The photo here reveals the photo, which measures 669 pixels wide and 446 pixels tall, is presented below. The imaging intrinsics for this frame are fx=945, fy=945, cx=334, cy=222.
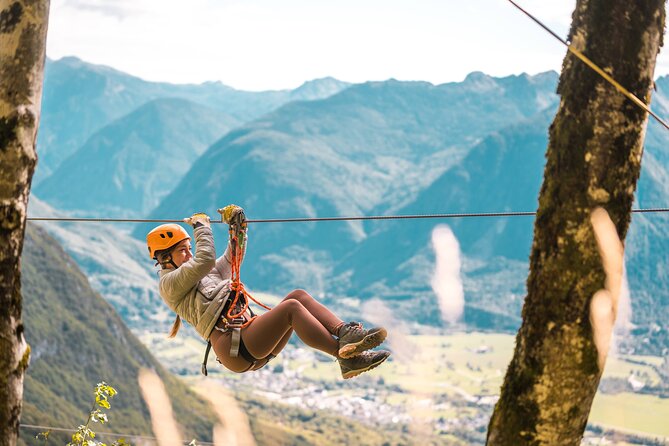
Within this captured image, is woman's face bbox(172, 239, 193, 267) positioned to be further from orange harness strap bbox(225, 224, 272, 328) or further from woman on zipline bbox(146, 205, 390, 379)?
orange harness strap bbox(225, 224, 272, 328)

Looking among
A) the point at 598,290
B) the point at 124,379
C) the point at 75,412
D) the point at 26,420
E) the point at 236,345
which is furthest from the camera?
the point at 124,379

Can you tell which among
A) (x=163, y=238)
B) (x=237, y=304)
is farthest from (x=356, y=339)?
(x=163, y=238)

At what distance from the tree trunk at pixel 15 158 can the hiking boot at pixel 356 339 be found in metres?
→ 3.33

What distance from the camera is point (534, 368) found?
4473 mm

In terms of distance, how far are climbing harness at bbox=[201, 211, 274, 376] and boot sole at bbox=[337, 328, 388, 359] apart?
2.90 ft

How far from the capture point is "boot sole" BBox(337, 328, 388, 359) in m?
7.81

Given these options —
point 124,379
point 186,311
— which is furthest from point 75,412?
point 186,311

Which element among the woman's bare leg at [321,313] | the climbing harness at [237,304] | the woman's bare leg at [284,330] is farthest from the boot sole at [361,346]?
the climbing harness at [237,304]

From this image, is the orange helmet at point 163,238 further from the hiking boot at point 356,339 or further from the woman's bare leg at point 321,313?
the hiking boot at point 356,339

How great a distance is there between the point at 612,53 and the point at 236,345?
4.87 metres

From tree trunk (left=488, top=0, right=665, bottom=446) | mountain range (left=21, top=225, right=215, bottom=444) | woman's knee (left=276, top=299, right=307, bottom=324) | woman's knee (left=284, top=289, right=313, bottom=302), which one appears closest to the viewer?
tree trunk (left=488, top=0, right=665, bottom=446)

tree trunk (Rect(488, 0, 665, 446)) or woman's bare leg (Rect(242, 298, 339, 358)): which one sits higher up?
tree trunk (Rect(488, 0, 665, 446))

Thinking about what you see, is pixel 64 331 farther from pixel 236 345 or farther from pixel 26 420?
pixel 236 345

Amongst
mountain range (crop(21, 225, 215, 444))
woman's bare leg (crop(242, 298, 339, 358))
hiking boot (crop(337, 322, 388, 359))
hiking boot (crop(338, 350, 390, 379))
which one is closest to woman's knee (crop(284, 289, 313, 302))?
woman's bare leg (crop(242, 298, 339, 358))
